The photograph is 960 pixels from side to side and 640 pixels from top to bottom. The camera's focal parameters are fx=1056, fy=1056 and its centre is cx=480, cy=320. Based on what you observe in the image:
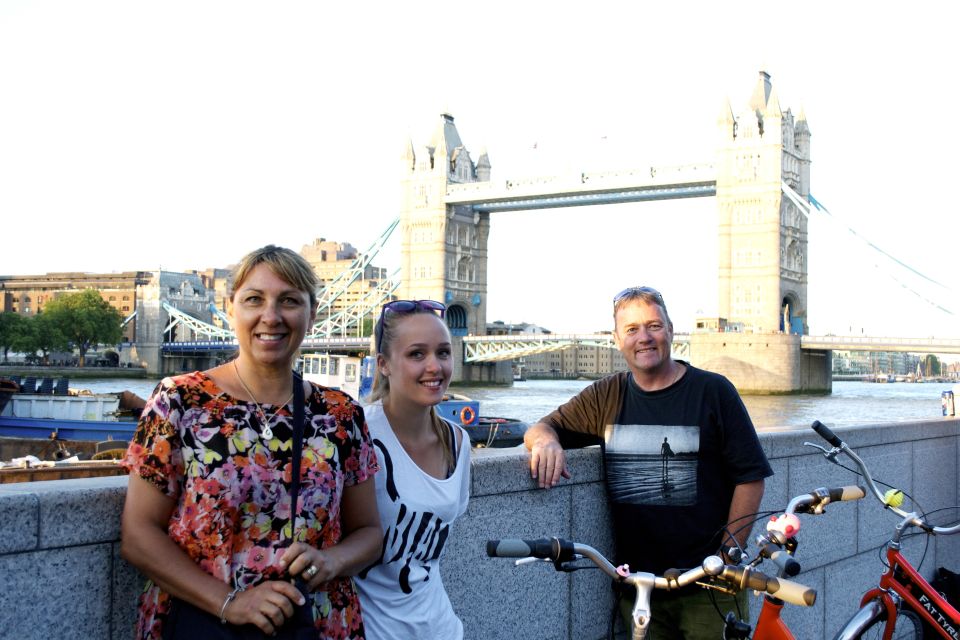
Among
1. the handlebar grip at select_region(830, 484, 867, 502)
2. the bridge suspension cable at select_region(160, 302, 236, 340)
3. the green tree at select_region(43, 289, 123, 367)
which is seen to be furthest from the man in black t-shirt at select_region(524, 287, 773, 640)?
the green tree at select_region(43, 289, 123, 367)

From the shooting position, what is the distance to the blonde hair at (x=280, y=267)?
1.62 meters

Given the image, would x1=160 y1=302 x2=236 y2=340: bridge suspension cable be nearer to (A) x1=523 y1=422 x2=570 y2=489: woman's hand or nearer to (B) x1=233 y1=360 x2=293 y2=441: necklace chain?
(A) x1=523 y1=422 x2=570 y2=489: woman's hand

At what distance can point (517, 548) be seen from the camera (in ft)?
5.12

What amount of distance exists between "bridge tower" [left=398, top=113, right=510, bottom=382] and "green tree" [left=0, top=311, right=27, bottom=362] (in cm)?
2068

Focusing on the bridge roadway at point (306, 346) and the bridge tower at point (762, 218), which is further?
the bridge tower at point (762, 218)

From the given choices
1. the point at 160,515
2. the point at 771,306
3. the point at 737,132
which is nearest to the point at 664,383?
the point at 160,515

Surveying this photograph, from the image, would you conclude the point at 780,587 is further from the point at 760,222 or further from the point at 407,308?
the point at 760,222

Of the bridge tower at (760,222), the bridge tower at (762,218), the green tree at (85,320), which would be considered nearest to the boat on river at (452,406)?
the bridge tower at (762,218)

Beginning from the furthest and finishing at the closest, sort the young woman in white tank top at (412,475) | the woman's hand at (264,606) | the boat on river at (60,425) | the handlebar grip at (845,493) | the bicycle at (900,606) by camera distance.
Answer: the boat on river at (60,425) < the bicycle at (900,606) < the handlebar grip at (845,493) < the young woman in white tank top at (412,475) < the woman's hand at (264,606)

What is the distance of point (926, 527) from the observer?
8.89ft

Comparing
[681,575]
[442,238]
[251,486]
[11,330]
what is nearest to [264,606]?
[251,486]

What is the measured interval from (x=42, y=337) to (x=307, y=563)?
6139 cm

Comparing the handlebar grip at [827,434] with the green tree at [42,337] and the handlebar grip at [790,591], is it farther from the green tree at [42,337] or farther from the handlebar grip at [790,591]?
the green tree at [42,337]

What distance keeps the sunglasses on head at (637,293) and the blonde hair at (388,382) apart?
0.58 metres
